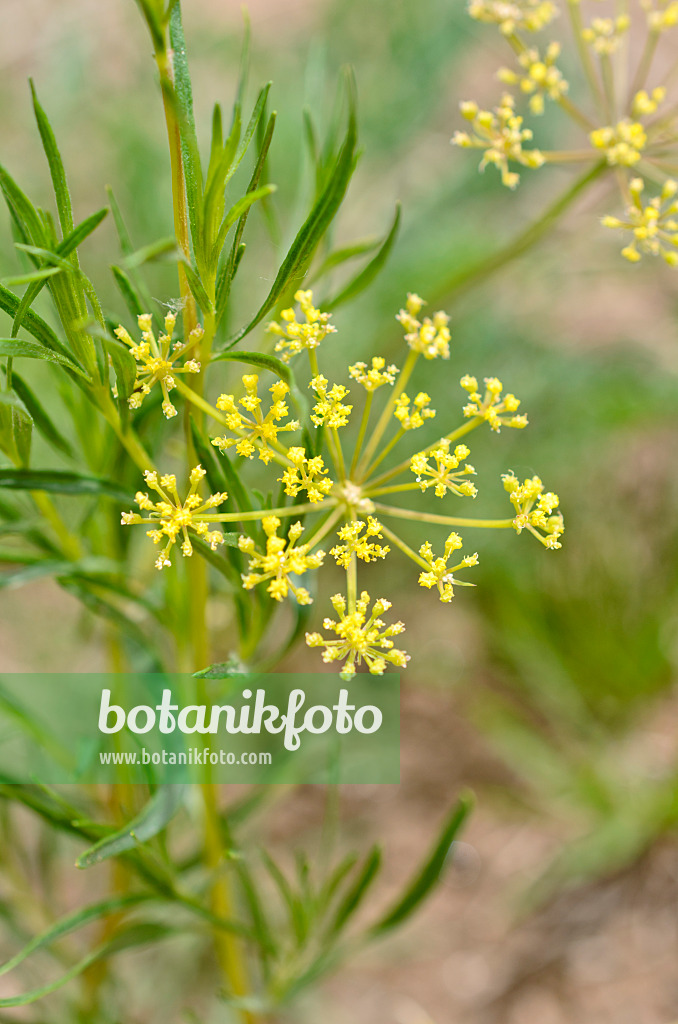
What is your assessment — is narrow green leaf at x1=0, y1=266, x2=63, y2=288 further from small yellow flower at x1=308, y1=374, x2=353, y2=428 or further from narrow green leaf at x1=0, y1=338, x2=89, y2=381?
small yellow flower at x1=308, y1=374, x2=353, y2=428

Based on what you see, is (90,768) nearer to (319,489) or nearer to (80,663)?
(319,489)

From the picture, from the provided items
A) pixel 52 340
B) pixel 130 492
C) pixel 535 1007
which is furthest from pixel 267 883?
pixel 52 340

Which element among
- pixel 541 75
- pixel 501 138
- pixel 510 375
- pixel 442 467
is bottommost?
pixel 442 467

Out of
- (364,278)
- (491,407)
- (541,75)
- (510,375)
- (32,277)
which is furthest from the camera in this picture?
(510,375)

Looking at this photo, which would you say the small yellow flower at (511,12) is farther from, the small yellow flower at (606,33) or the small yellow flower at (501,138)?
the small yellow flower at (501,138)

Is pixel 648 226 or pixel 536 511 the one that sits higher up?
pixel 648 226

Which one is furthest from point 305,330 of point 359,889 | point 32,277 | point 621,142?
point 359,889

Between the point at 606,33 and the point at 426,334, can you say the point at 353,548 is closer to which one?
the point at 426,334
